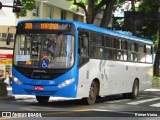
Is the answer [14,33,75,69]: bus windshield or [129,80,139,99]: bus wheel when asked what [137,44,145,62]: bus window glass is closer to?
[129,80,139,99]: bus wheel

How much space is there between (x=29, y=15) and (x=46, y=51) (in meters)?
28.1

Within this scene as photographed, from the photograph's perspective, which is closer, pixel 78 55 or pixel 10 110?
pixel 10 110

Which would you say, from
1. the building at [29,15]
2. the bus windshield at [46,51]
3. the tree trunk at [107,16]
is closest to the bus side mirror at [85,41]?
the bus windshield at [46,51]

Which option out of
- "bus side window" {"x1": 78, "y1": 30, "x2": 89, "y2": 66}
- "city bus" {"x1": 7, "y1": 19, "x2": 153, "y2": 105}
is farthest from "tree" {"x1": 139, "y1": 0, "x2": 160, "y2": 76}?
"bus side window" {"x1": 78, "y1": 30, "x2": 89, "y2": 66}

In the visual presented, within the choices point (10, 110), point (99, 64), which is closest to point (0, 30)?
point (99, 64)

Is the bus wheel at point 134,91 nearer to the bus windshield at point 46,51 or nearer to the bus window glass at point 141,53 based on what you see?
the bus window glass at point 141,53

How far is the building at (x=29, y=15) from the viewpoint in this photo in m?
39.6

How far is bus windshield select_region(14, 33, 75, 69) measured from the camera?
16.4 m

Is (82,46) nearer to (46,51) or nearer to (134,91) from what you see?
(46,51)

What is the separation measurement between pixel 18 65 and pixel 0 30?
28.0 metres

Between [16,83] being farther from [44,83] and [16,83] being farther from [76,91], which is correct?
[76,91]

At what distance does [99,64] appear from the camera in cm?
1850

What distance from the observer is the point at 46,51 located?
54.3 feet

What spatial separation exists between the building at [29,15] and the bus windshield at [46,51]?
66.0 ft
